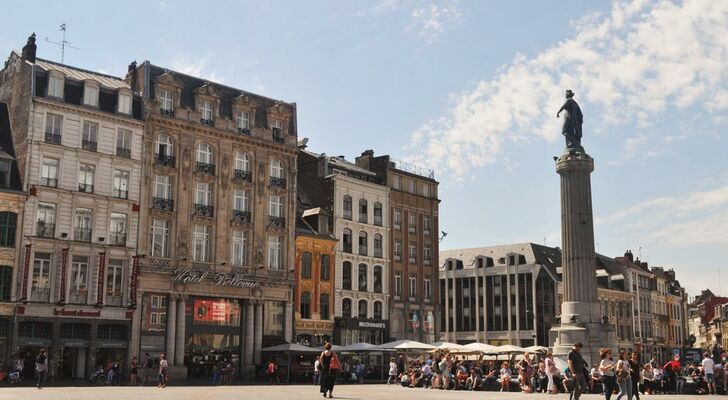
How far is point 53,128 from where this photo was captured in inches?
1850

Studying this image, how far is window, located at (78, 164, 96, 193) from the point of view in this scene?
1884 inches

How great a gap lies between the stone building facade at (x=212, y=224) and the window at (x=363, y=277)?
857cm

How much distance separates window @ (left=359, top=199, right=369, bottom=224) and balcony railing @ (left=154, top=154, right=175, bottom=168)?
Answer: 17.9 m

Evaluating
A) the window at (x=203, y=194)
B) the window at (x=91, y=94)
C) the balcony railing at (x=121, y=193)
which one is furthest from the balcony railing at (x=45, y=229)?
the window at (x=203, y=194)

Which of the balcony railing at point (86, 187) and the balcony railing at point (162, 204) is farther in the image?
the balcony railing at point (162, 204)

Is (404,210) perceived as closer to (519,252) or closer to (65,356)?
(519,252)

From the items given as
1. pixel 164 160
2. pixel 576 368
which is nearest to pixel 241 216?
pixel 164 160

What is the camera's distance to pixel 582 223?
122 ft

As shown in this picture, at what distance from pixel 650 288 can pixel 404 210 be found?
164 feet

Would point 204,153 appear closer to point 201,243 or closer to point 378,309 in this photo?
point 201,243

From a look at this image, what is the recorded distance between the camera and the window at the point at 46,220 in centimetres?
4572

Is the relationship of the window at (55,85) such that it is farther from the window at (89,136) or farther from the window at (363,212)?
the window at (363,212)

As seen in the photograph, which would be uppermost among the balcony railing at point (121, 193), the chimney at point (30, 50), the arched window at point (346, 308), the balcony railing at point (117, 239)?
the chimney at point (30, 50)

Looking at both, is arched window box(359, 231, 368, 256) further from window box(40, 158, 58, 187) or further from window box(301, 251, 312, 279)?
window box(40, 158, 58, 187)
